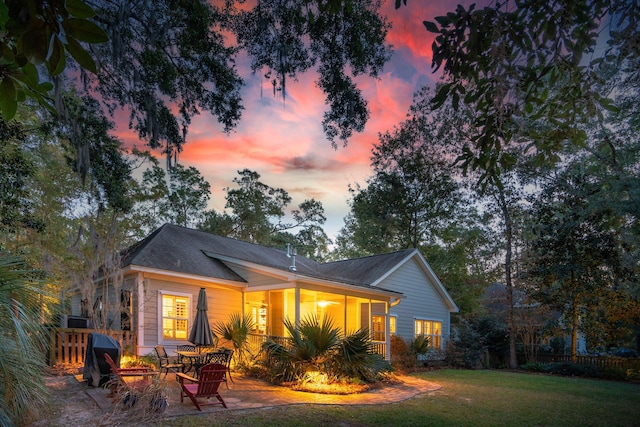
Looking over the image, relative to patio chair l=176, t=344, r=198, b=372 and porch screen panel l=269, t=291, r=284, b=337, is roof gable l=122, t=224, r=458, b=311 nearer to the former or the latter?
porch screen panel l=269, t=291, r=284, b=337

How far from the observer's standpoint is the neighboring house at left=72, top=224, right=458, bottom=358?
1316 centimetres

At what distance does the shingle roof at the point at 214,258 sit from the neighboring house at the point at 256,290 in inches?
1.8

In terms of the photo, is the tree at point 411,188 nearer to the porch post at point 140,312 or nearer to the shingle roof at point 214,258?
the shingle roof at point 214,258

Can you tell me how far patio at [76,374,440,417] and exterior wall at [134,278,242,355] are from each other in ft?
6.31

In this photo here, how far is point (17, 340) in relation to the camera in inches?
167

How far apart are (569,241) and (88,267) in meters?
16.1

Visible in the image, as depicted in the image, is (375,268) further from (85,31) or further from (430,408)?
(85,31)

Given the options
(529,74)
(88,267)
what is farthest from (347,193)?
(529,74)

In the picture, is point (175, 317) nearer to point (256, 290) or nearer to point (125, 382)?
point (256, 290)

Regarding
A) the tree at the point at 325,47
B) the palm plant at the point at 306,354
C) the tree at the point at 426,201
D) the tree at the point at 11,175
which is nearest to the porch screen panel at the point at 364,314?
the palm plant at the point at 306,354

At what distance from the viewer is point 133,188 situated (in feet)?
69.6

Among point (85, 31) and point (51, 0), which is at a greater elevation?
point (51, 0)

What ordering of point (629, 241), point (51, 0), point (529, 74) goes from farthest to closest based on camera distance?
1. point (629, 241)
2. point (529, 74)
3. point (51, 0)

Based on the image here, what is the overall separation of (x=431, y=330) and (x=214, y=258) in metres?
11.8
